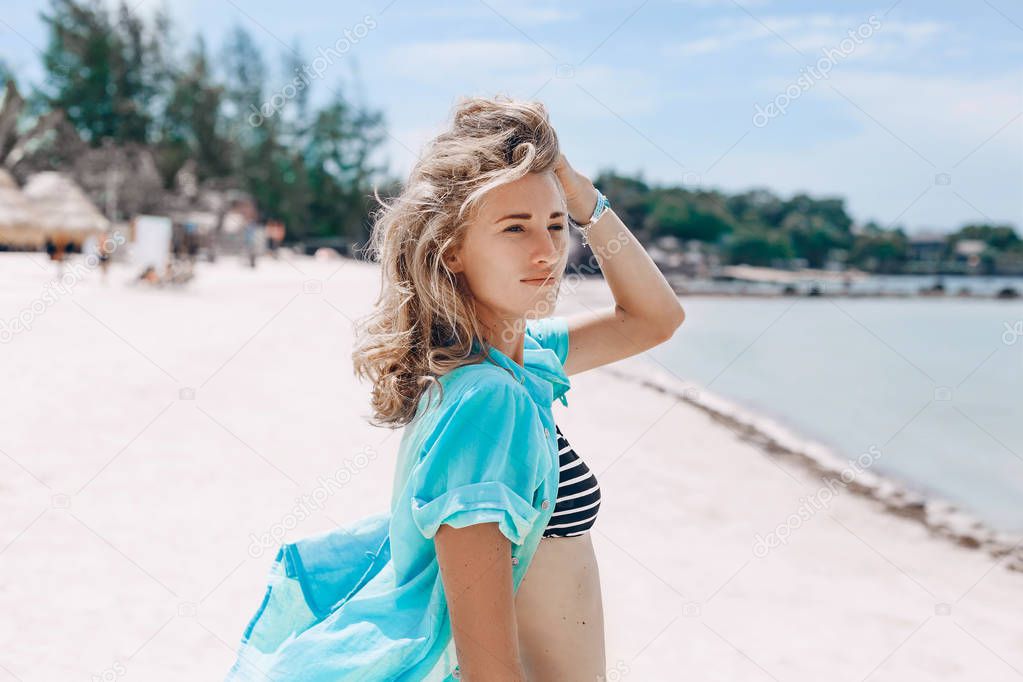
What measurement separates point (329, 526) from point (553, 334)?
3.07 metres

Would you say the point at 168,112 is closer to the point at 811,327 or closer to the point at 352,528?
the point at 811,327

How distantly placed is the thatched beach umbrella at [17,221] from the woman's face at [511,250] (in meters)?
Result: 32.9

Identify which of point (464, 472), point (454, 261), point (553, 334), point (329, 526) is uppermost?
point (454, 261)

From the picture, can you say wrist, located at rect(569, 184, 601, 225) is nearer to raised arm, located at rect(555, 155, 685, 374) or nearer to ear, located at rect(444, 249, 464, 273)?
raised arm, located at rect(555, 155, 685, 374)

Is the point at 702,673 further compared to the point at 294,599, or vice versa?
the point at 702,673

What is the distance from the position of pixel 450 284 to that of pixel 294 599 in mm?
599

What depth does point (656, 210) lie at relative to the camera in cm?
9119

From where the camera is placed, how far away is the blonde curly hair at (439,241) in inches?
49.8

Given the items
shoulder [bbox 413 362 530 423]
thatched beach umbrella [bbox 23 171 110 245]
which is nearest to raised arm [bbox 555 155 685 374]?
shoulder [bbox 413 362 530 423]

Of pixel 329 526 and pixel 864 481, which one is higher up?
pixel 329 526

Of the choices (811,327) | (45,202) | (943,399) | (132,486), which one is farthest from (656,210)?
(132,486)

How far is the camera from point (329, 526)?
14.8ft

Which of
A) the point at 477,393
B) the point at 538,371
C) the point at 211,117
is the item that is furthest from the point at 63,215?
the point at 477,393

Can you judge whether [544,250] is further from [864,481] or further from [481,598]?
[864,481]
